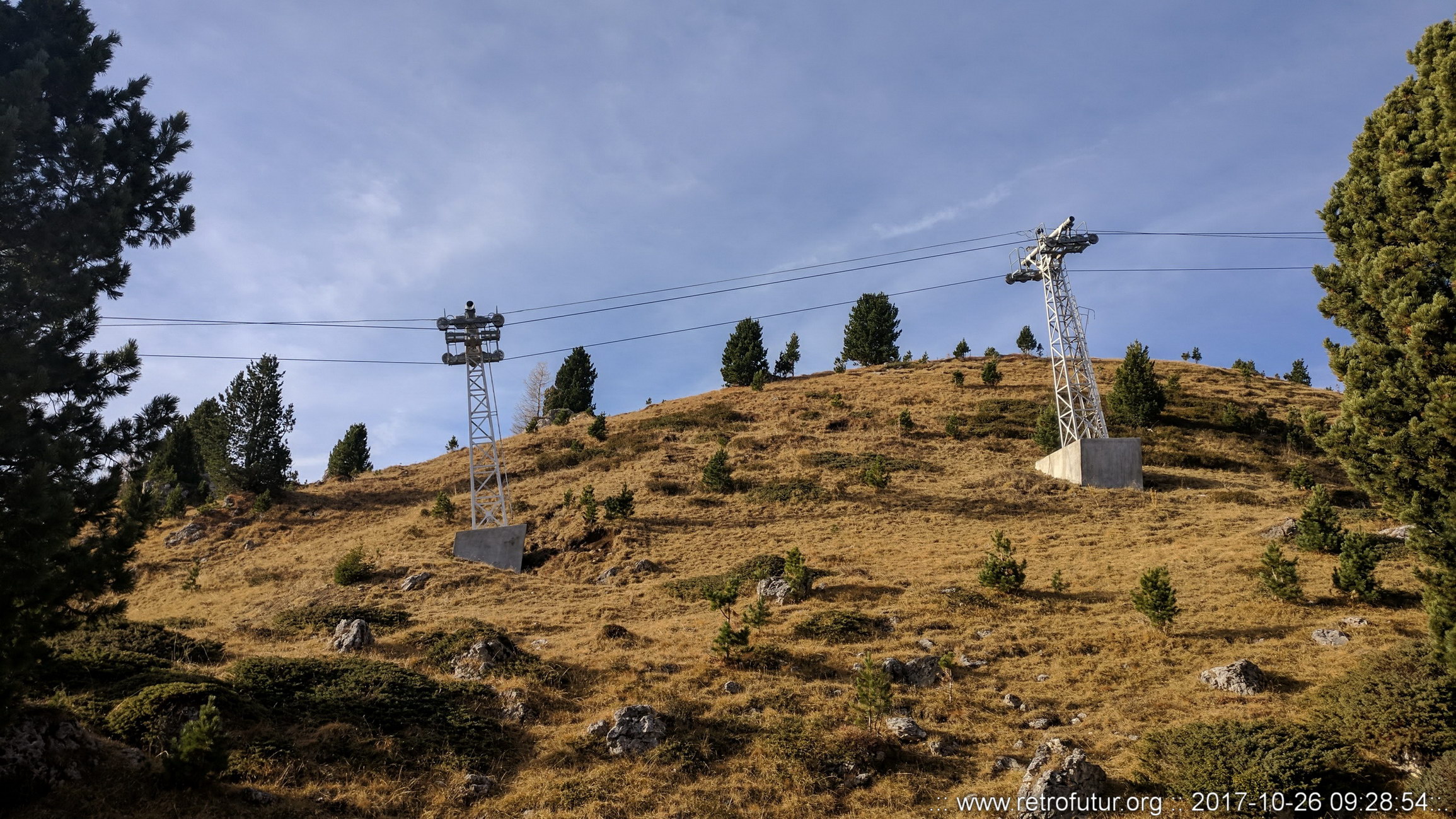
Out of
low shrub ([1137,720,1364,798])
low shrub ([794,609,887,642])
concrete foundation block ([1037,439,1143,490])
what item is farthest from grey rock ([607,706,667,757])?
concrete foundation block ([1037,439,1143,490])

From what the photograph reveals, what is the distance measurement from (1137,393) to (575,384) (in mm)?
47114

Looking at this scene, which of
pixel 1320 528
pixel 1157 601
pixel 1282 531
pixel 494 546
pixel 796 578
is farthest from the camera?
pixel 494 546

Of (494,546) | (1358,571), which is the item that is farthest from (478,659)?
(1358,571)

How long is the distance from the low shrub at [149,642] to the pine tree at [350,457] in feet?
115

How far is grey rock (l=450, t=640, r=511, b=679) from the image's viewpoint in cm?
1706

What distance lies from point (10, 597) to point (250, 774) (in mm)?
4414

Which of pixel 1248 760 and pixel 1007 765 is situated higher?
pixel 1248 760

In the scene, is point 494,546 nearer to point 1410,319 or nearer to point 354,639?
point 354,639

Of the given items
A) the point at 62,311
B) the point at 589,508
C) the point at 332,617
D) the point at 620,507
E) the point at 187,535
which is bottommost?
the point at 332,617

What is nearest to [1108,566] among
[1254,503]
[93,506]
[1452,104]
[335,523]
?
[1254,503]

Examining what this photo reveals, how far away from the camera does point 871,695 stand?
45.6ft

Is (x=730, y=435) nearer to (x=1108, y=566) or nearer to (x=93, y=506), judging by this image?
(x=1108, y=566)

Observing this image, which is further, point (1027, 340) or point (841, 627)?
point (1027, 340)

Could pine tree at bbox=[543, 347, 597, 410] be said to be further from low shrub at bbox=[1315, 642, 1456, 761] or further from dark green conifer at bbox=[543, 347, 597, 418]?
low shrub at bbox=[1315, 642, 1456, 761]
